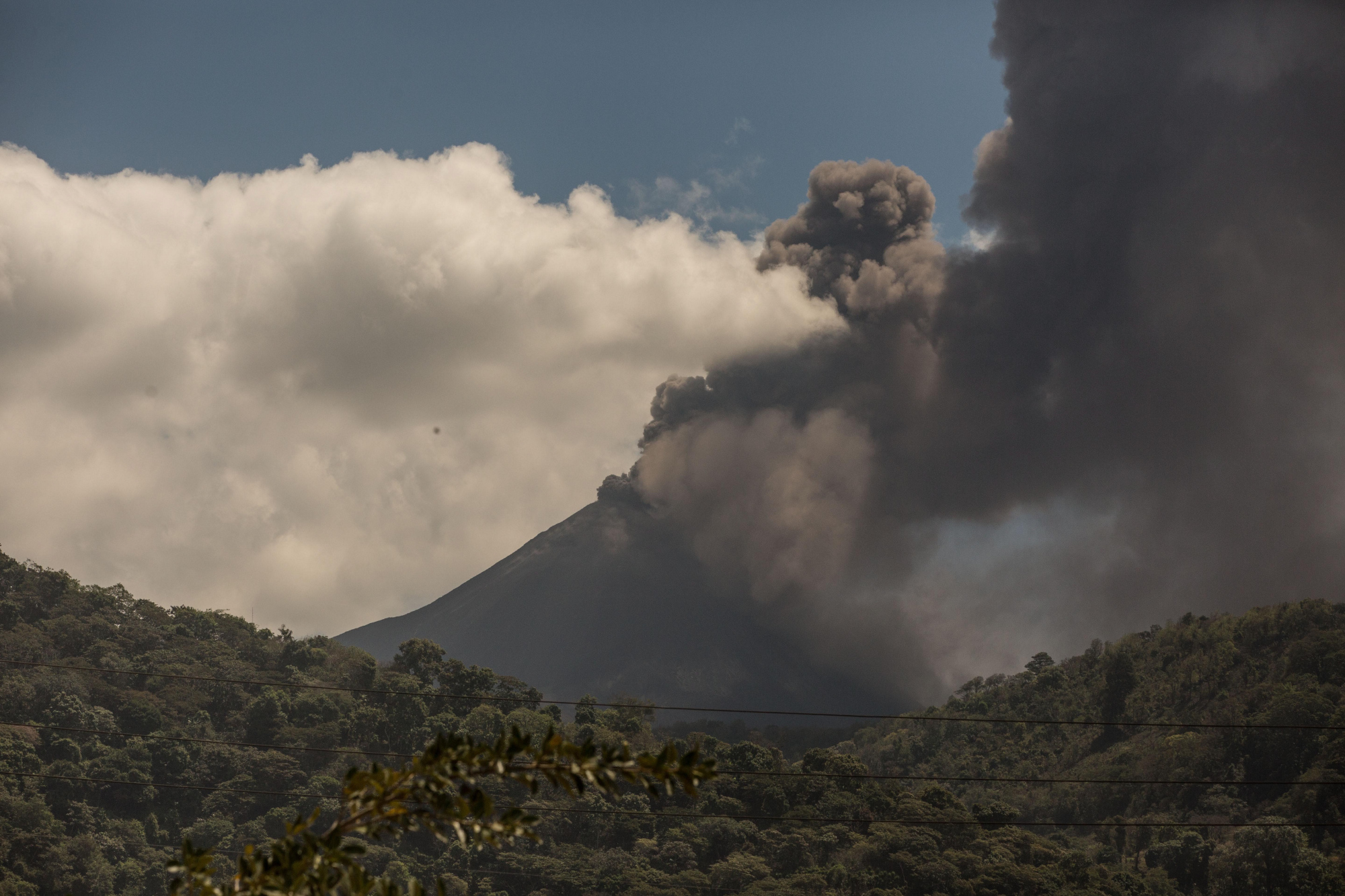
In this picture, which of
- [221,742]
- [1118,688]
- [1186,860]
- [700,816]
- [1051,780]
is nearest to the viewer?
[1186,860]

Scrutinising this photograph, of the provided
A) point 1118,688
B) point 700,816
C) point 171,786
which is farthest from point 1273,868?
point 171,786

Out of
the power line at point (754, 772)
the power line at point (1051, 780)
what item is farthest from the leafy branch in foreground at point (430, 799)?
the power line at point (754, 772)

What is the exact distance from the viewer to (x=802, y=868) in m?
47.8

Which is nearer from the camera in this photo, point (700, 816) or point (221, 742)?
point (700, 816)

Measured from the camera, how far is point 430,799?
3898 millimetres

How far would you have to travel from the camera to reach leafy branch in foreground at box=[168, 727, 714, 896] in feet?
12.7

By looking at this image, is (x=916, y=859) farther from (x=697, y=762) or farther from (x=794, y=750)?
(x=794, y=750)

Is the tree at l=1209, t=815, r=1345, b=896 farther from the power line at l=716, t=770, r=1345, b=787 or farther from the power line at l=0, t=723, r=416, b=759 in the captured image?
the power line at l=0, t=723, r=416, b=759

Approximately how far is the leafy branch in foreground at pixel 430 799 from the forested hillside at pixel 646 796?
39.4m

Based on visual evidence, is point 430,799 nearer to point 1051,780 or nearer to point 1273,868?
point 1273,868

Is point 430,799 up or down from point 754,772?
up

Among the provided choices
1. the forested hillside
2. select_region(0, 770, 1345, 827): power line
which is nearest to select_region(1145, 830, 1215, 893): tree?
the forested hillside

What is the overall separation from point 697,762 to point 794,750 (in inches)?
4933

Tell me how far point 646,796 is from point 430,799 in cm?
5693
